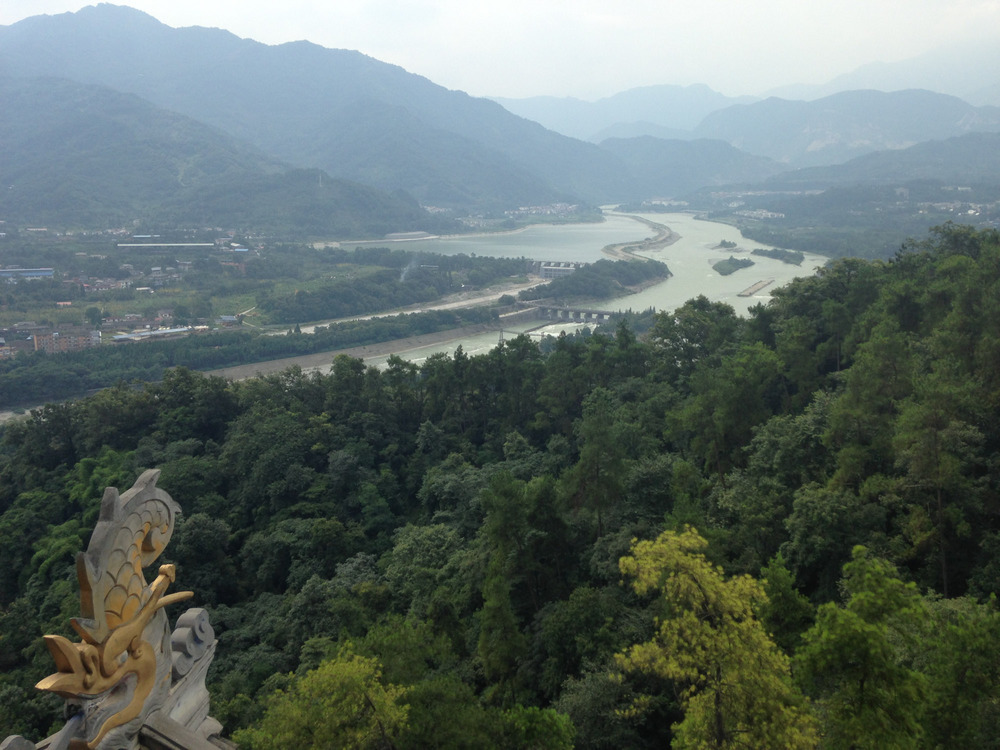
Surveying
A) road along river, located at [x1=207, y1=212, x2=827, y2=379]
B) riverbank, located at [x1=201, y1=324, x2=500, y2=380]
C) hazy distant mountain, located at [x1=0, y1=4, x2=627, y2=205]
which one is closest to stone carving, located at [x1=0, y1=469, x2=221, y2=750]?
road along river, located at [x1=207, y1=212, x2=827, y2=379]

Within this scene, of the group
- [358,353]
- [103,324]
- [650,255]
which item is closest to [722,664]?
[358,353]

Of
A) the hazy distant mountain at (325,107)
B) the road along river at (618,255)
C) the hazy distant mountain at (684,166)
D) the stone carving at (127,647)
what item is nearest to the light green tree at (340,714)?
the stone carving at (127,647)

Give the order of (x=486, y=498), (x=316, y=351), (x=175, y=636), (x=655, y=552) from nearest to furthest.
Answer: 1. (x=175, y=636)
2. (x=655, y=552)
3. (x=486, y=498)
4. (x=316, y=351)

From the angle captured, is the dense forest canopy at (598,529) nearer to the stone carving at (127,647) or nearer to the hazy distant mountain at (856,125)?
the stone carving at (127,647)

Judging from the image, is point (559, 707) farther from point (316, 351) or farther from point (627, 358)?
point (316, 351)

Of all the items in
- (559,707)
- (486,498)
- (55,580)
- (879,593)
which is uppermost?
(879,593)

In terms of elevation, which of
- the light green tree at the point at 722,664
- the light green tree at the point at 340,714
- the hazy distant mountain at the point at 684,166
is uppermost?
the hazy distant mountain at the point at 684,166

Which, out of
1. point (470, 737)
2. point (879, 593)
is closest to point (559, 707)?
point (470, 737)
